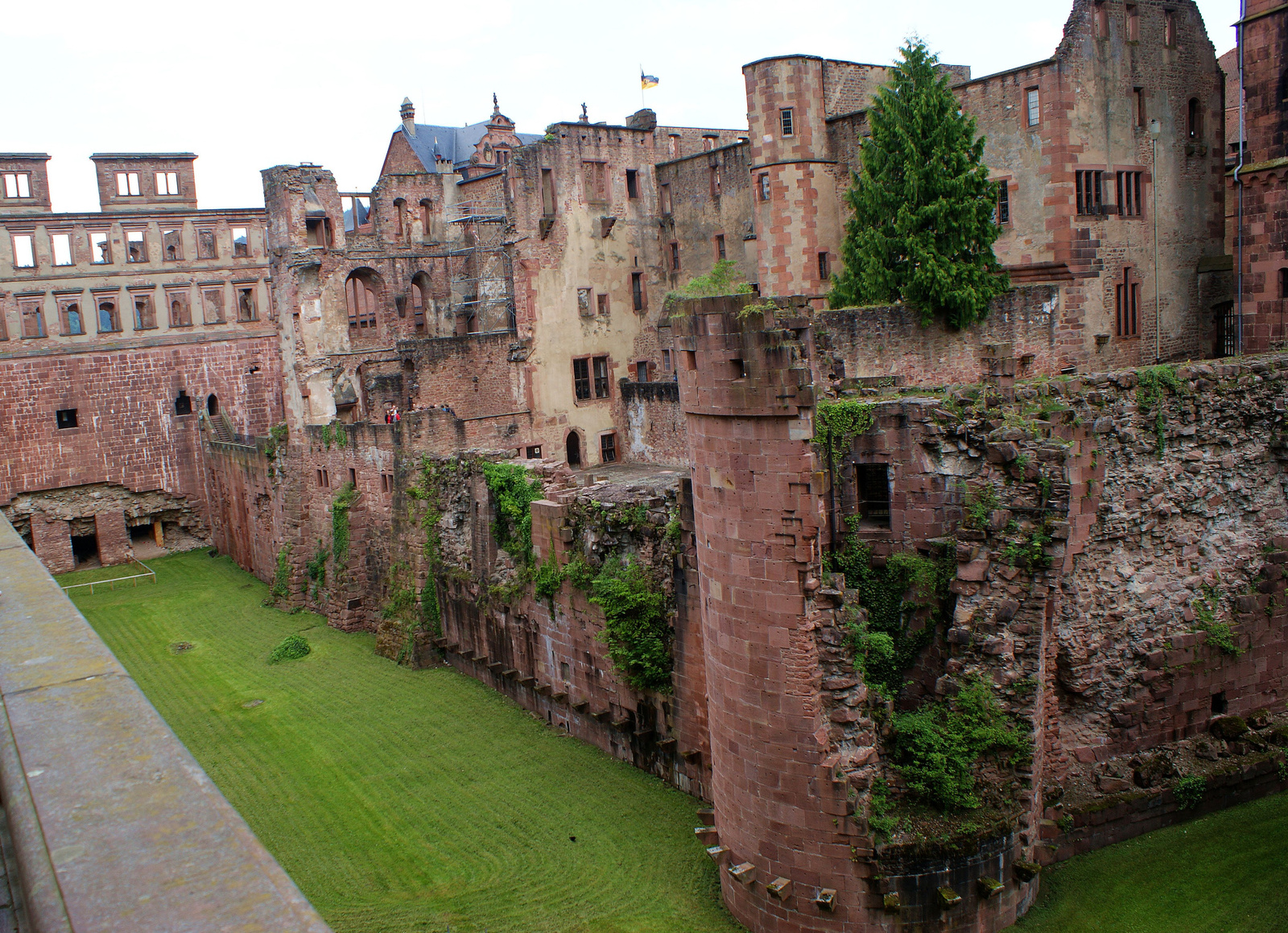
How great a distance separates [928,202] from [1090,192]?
14.9 feet

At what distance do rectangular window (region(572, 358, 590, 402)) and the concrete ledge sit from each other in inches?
1278

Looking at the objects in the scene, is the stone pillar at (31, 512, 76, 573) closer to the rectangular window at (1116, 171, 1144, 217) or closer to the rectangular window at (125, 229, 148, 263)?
the rectangular window at (125, 229, 148, 263)

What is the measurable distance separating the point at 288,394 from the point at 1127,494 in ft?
101

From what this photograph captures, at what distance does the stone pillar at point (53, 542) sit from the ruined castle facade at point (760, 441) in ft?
0.43

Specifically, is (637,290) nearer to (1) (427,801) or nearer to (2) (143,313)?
(2) (143,313)

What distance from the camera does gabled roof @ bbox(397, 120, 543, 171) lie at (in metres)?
62.1

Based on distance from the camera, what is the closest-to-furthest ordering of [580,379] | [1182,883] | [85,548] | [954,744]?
1. [954,744]
2. [1182,883]
3. [580,379]
4. [85,548]

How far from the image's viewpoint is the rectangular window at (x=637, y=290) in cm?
3725

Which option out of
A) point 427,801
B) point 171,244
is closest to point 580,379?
point 171,244

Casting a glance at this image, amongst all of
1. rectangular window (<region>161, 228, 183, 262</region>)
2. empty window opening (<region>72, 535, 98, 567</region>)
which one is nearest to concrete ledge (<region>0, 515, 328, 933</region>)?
empty window opening (<region>72, 535, 98, 567</region>)

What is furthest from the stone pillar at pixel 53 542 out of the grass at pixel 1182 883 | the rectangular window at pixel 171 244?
the grass at pixel 1182 883

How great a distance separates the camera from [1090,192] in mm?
26750

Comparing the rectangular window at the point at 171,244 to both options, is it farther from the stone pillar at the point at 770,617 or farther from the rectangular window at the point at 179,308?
the stone pillar at the point at 770,617

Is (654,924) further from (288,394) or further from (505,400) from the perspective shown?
(288,394)
